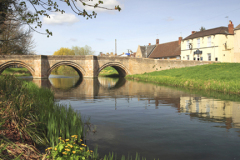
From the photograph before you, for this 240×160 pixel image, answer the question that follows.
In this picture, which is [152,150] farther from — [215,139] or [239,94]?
[239,94]

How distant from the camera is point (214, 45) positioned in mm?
45562

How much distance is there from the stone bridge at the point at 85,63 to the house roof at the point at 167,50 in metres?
12.0

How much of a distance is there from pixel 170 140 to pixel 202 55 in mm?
45886

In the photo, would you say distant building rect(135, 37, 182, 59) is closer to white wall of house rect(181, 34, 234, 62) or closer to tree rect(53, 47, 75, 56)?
white wall of house rect(181, 34, 234, 62)

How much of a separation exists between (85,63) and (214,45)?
26.4m

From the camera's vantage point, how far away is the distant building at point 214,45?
45.2m

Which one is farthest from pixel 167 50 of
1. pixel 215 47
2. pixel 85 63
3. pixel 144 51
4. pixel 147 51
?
pixel 85 63

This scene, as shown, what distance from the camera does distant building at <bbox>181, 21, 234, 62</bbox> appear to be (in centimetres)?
4516

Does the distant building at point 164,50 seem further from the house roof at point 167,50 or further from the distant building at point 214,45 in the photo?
the distant building at point 214,45

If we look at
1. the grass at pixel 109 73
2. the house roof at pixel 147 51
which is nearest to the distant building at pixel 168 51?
the house roof at pixel 147 51

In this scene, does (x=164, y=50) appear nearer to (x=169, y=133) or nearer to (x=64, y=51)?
(x=64, y=51)

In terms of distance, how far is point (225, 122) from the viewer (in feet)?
28.7

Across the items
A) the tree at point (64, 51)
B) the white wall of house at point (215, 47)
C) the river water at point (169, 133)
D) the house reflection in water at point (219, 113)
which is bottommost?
the river water at point (169, 133)

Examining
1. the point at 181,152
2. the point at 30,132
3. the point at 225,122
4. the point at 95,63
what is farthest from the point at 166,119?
the point at 95,63
